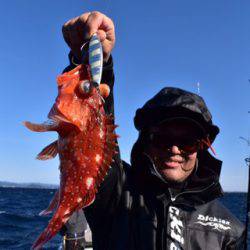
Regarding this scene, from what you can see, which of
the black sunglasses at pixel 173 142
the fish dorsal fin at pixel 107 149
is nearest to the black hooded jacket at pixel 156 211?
the black sunglasses at pixel 173 142

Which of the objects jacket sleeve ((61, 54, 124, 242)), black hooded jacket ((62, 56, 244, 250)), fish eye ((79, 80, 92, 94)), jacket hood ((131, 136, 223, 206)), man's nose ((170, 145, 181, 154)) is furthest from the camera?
jacket hood ((131, 136, 223, 206))

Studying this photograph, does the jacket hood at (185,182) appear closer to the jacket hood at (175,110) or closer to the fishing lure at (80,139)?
the jacket hood at (175,110)

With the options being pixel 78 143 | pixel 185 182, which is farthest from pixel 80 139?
pixel 185 182

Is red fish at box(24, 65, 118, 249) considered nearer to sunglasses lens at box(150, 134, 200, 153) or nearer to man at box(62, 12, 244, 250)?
man at box(62, 12, 244, 250)

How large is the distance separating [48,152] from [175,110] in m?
1.40

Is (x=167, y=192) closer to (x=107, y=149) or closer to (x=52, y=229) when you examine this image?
(x=107, y=149)

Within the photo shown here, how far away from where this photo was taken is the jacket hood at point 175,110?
327cm

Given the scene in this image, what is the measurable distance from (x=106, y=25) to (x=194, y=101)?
1181 millimetres

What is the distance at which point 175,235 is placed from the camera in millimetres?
3148

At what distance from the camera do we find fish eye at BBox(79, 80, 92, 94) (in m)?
2.17

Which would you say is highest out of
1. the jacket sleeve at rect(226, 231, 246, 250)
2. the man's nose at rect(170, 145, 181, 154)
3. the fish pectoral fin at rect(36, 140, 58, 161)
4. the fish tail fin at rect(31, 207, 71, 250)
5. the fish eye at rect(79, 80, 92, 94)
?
the fish eye at rect(79, 80, 92, 94)

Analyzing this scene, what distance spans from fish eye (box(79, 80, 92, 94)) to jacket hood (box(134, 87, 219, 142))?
3.94 ft

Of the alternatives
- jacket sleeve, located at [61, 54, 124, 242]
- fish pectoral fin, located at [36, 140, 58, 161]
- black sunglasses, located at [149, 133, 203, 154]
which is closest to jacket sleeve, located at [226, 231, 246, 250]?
black sunglasses, located at [149, 133, 203, 154]

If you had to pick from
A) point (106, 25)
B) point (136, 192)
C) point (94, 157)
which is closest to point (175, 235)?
point (136, 192)
